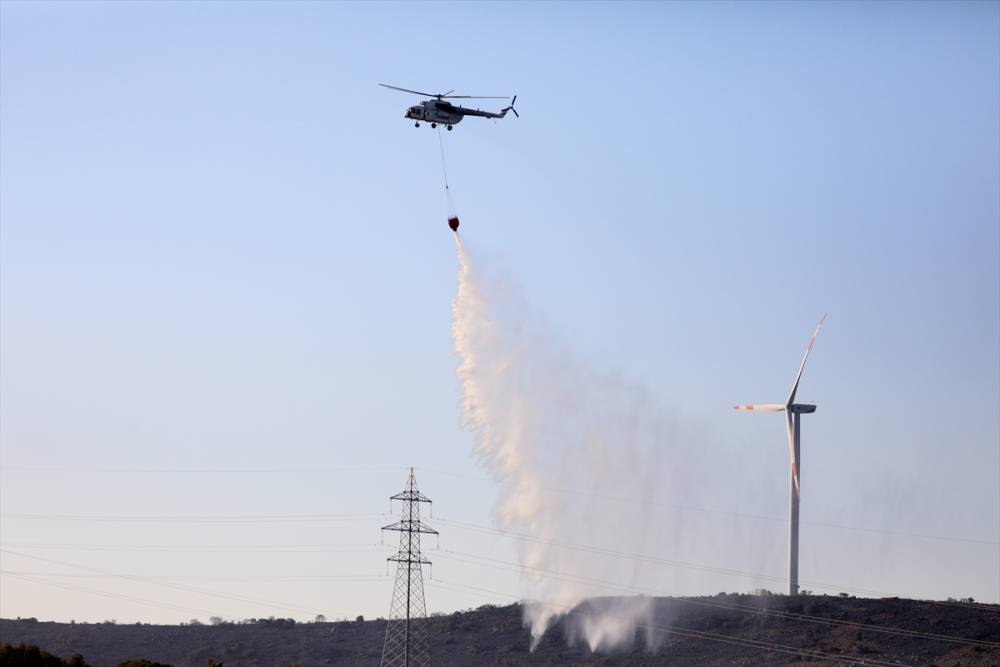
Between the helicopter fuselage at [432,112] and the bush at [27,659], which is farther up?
the helicopter fuselage at [432,112]

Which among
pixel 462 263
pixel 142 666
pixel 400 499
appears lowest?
pixel 142 666

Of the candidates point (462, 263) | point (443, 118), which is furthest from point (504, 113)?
point (462, 263)

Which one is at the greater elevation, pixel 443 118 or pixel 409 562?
pixel 443 118

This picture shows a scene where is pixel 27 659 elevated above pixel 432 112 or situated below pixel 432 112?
below

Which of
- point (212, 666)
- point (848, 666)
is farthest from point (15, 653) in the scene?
point (848, 666)

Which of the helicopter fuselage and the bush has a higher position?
the helicopter fuselage

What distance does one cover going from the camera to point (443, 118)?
535 ft

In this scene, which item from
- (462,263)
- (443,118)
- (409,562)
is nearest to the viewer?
(409,562)

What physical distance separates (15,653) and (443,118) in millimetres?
63587

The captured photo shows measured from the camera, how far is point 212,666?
16212cm

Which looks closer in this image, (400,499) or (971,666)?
(400,499)

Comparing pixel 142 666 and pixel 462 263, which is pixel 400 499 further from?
pixel 462 263

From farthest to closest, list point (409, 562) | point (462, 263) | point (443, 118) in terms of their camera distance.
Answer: point (462, 263) → point (443, 118) → point (409, 562)

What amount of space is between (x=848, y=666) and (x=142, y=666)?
8532 centimetres
